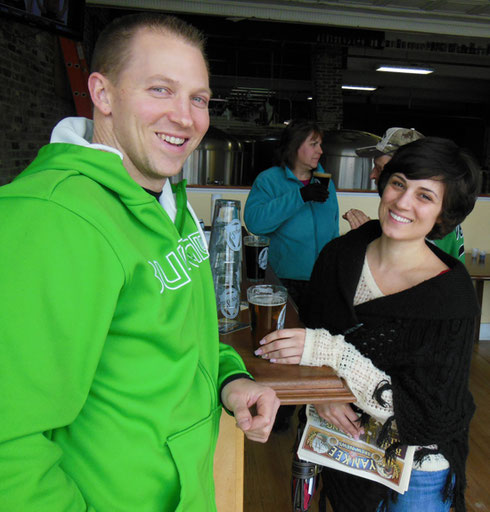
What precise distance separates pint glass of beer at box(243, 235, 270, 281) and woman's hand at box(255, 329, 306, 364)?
2.00 ft

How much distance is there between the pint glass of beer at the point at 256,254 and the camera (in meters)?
1.86

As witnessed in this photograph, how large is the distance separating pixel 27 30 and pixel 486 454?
5.27 meters

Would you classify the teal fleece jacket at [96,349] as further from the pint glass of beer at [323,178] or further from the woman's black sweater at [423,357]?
the pint glass of beer at [323,178]

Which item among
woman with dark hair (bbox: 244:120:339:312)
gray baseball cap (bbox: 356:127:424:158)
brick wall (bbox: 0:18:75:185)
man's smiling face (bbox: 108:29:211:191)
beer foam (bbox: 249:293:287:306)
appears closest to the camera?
man's smiling face (bbox: 108:29:211:191)

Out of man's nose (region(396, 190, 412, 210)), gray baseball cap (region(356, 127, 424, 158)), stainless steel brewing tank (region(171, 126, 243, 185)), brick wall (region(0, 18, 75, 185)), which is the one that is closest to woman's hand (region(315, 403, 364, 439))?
man's nose (region(396, 190, 412, 210))

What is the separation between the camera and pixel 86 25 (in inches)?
253

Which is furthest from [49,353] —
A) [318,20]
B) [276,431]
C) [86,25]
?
[86,25]

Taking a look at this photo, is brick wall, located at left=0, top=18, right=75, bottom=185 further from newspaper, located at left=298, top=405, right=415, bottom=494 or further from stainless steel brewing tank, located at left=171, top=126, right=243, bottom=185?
newspaper, located at left=298, top=405, right=415, bottom=494

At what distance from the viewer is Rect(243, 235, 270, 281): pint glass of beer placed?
6.10ft

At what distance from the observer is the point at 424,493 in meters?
1.38

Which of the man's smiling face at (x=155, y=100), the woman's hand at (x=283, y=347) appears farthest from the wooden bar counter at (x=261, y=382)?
the man's smiling face at (x=155, y=100)

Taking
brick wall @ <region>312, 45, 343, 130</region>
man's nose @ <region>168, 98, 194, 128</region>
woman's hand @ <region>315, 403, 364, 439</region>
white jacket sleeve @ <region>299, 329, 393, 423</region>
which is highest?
brick wall @ <region>312, 45, 343, 130</region>

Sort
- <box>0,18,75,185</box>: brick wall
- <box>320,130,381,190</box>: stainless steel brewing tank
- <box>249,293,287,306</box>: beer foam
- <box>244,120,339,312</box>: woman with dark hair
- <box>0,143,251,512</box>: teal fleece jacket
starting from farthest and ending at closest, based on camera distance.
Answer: <box>320,130,381,190</box>: stainless steel brewing tank
<box>0,18,75,185</box>: brick wall
<box>244,120,339,312</box>: woman with dark hair
<box>249,293,287,306</box>: beer foam
<box>0,143,251,512</box>: teal fleece jacket

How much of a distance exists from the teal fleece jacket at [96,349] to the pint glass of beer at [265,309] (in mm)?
352
